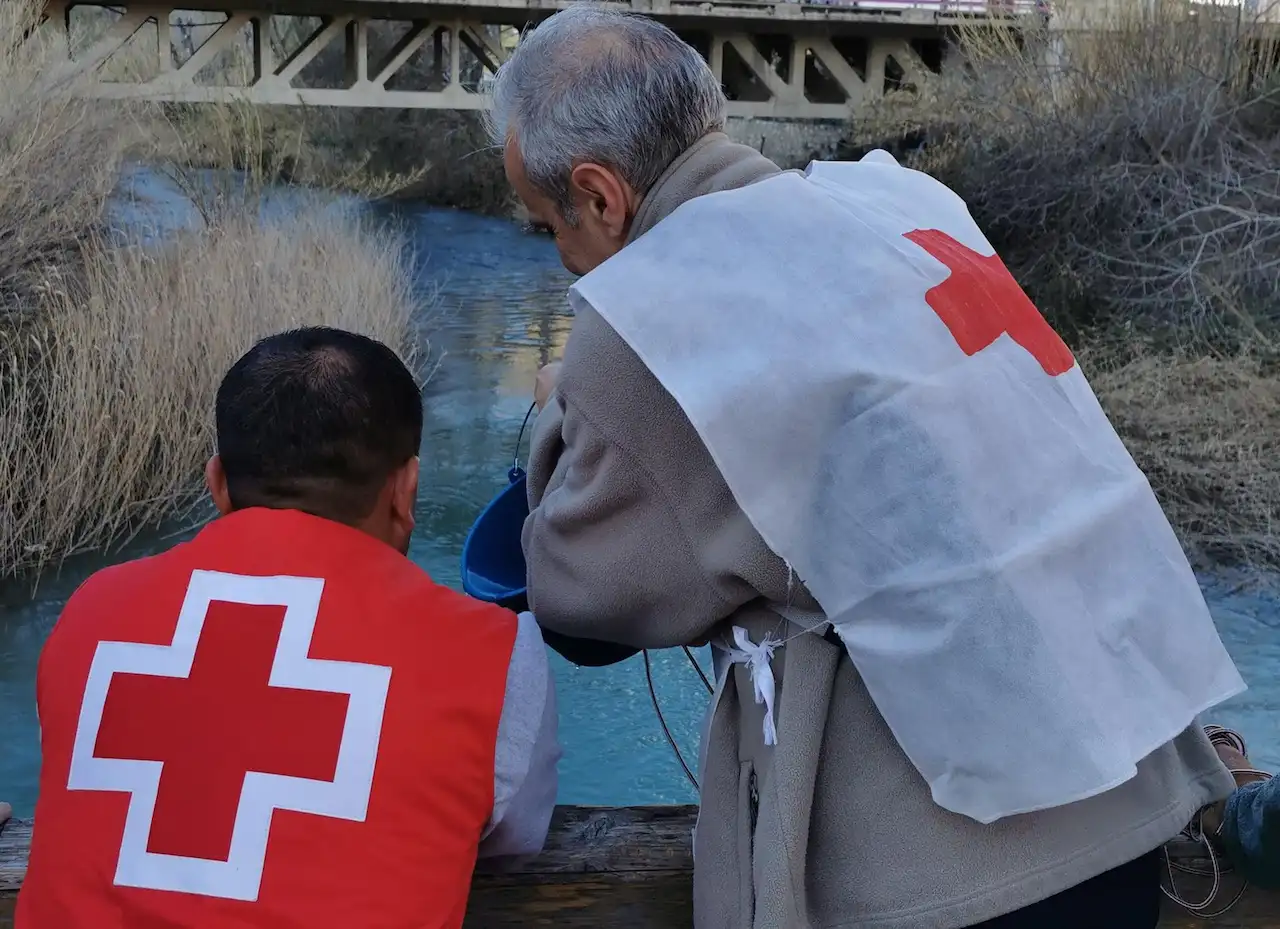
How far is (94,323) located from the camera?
5.79 meters

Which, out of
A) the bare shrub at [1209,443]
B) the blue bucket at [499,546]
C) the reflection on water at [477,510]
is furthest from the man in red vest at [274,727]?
the bare shrub at [1209,443]

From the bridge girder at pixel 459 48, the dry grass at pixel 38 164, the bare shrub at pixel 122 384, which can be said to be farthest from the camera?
the bridge girder at pixel 459 48

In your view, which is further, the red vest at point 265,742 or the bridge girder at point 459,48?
the bridge girder at point 459,48

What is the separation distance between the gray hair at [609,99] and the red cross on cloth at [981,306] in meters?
0.28

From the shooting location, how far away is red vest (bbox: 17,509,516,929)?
115cm

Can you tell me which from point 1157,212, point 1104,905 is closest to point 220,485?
point 1104,905

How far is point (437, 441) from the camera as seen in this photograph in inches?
334

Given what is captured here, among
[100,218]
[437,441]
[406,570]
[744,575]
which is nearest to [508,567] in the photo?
[406,570]

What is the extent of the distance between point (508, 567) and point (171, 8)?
1720 centimetres

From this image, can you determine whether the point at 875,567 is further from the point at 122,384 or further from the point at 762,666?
the point at 122,384

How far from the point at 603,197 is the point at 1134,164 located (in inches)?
398

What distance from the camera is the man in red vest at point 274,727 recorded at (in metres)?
1.15

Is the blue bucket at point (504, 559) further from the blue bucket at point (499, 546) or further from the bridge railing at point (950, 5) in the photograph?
the bridge railing at point (950, 5)

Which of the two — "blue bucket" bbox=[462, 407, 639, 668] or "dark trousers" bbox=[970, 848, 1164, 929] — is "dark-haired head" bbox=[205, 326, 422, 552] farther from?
"dark trousers" bbox=[970, 848, 1164, 929]
